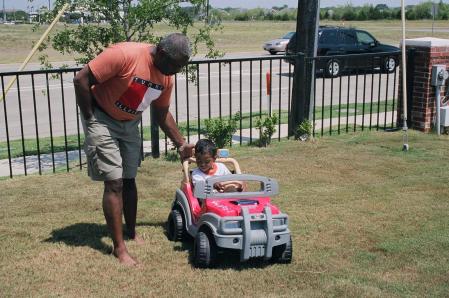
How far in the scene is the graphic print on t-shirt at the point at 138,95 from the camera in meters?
4.10

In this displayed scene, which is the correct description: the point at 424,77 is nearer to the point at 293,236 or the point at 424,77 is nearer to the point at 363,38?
the point at 293,236

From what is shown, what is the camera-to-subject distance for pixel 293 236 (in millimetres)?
4902

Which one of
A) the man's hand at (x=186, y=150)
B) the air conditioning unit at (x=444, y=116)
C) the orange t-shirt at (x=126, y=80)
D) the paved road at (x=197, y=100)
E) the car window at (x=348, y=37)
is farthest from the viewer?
the car window at (x=348, y=37)

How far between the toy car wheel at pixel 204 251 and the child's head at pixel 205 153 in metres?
0.66

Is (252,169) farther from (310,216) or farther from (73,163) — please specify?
(73,163)

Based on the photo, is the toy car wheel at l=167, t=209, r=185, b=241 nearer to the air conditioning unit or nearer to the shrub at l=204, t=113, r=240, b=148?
the shrub at l=204, t=113, r=240, b=148

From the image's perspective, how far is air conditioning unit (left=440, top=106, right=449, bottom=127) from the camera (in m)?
9.01

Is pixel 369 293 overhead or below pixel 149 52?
below

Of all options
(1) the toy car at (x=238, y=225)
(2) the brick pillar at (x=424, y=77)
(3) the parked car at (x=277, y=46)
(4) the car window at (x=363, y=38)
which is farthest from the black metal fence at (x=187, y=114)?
(3) the parked car at (x=277, y=46)

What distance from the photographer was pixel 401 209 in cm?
556

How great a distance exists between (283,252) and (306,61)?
4.71 metres

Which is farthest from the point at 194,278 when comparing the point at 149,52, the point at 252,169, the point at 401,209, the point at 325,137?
the point at 325,137

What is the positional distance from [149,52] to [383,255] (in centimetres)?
228

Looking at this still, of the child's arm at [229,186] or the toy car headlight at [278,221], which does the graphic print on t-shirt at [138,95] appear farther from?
the toy car headlight at [278,221]
